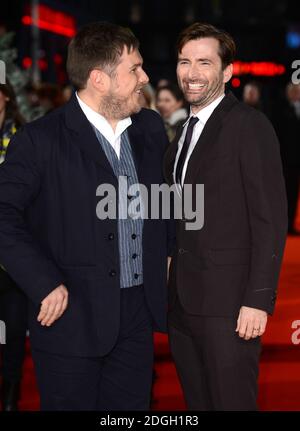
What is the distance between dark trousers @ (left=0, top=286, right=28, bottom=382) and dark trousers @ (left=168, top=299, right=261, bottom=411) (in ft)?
5.75

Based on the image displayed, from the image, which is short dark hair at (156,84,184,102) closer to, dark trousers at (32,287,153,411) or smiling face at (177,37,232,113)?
smiling face at (177,37,232,113)

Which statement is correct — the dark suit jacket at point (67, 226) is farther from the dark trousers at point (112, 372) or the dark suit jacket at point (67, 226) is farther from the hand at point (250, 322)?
the hand at point (250, 322)

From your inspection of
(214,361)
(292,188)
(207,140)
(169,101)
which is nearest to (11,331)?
(214,361)

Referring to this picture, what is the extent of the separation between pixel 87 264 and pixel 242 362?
73 centimetres

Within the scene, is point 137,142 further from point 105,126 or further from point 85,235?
point 85,235

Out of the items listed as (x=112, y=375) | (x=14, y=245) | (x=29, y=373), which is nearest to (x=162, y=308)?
(x=112, y=375)

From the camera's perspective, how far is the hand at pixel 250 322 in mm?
3064

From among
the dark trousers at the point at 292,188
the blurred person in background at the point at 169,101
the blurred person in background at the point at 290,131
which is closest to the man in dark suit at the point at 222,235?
the blurred person in background at the point at 169,101

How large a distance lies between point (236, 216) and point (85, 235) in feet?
1.96

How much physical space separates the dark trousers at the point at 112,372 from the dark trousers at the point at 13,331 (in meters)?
1.59

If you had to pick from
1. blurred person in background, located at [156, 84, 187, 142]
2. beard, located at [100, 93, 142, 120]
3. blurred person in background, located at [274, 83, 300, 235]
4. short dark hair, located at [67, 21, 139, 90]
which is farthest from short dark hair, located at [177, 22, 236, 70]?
blurred person in background, located at [274, 83, 300, 235]

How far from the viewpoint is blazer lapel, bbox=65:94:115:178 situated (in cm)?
314
